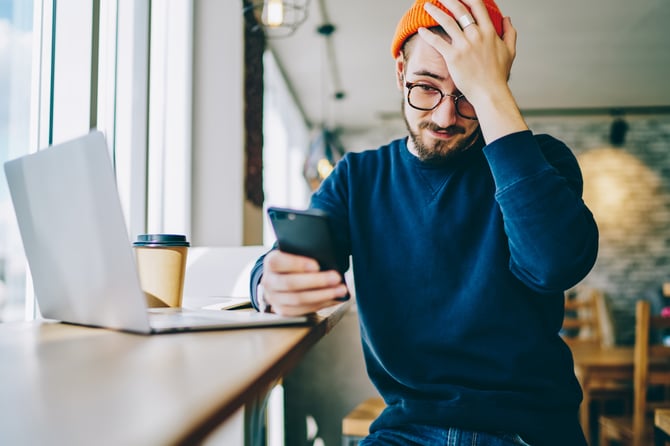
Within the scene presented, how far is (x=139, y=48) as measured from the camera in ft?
5.60

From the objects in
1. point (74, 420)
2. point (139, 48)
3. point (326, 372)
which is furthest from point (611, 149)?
point (74, 420)

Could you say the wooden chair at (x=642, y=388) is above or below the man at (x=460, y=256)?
below

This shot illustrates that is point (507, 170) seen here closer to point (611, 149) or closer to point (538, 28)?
point (538, 28)

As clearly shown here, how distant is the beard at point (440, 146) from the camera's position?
1007mm

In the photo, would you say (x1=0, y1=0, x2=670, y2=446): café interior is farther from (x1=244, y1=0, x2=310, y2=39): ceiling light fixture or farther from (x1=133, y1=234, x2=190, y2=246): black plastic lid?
(x1=133, y1=234, x2=190, y2=246): black plastic lid

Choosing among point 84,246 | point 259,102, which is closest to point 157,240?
point 84,246

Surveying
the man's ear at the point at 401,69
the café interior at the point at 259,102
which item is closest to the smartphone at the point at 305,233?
the café interior at the point at 259,102

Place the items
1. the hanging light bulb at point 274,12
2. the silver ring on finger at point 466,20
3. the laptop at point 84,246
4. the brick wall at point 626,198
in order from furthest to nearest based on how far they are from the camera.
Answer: the brick wall at point 626,198 < the hanging light bulb at point 274,12 < the silver ring on finger at point 466,20 < the laptop at point 84,246

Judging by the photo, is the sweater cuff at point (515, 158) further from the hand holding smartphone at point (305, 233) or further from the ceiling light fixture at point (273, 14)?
the ceiling light fixture at point (273, 14)

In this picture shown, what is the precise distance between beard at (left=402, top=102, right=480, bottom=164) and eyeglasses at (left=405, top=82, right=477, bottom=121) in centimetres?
3

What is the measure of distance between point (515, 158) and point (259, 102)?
2132 millimetres

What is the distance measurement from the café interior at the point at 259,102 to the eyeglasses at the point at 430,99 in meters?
0.43

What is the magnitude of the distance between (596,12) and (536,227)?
11.6 feet

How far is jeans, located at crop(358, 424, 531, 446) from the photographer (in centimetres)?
83
